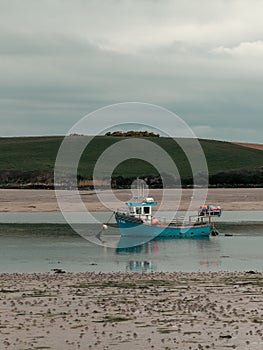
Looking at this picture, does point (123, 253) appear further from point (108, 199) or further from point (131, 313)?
point (108, 199)

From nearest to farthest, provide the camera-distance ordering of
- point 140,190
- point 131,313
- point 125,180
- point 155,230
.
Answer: point 131,313, point 155,230, point 140,190, point 125,180

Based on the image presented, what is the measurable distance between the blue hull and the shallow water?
1142mm

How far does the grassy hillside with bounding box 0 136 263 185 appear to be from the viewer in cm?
12344

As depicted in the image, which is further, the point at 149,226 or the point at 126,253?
the point at 149,226

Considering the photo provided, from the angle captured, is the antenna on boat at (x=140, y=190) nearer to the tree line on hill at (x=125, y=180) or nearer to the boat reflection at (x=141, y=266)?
the boat reflection at (x=141, y=266)

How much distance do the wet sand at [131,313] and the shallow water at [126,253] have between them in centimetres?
606

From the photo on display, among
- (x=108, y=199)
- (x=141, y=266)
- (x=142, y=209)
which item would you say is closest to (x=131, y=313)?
(x=141, y=266)

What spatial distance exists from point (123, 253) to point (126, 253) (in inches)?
7.7

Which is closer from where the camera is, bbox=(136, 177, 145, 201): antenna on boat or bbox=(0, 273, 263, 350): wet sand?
bbox=(0, 273, 263, 350): wet sand

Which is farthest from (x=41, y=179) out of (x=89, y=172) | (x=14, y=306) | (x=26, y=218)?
(x=14, y=306)

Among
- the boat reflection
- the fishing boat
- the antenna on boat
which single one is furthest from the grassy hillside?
the boat reflection

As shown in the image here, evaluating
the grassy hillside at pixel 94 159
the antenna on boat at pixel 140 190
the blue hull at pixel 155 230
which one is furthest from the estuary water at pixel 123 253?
the grassy hillside at pixel 94 159

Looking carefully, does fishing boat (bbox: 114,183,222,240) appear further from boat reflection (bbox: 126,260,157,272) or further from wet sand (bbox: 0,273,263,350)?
wet sand (bbox: 0,273,263,350)

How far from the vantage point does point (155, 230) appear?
167ft
